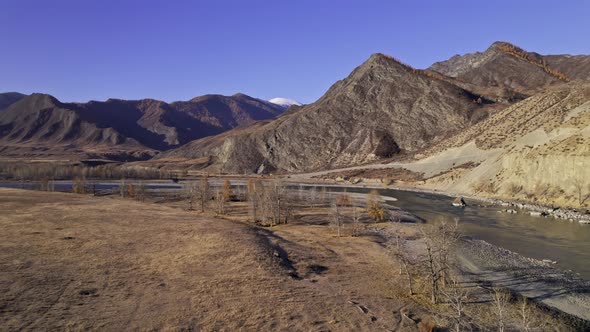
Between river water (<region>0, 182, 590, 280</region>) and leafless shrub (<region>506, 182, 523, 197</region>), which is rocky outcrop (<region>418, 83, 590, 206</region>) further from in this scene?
river water (<region>0, 182, 590, 280</region>)

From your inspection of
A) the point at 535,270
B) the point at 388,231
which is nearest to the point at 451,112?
the point at 388,231

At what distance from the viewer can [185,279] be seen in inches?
1117

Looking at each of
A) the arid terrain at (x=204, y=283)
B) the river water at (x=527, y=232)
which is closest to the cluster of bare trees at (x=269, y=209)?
the arid terrain at (x=204, y=283)

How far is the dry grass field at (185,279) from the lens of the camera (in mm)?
22359

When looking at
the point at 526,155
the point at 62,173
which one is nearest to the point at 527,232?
the point at 526,155

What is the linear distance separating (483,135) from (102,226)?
120m

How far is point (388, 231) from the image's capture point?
173 ft

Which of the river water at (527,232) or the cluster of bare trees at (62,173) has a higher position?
the cluster of bare trees at (62,173)

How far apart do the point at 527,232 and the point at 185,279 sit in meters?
42.4

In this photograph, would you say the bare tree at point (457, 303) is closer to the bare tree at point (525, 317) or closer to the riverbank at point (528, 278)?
the bare tree at point (525, 317)

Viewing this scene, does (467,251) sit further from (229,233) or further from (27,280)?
(27,280)

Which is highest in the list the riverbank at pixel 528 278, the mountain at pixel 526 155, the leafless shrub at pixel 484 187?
the mountain at pixel 526 155

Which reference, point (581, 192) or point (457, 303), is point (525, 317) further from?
point (581, 192)

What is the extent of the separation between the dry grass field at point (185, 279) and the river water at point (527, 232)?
615 inches
